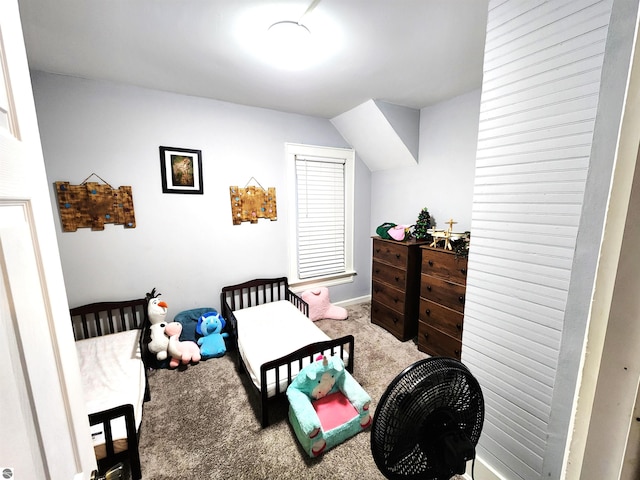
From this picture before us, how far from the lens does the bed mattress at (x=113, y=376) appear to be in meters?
1.41

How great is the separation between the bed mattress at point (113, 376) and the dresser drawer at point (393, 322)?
2253 millimetres

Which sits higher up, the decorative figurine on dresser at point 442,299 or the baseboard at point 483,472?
the decorative figurine on dresser at point 442,299

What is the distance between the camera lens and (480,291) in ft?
4.24

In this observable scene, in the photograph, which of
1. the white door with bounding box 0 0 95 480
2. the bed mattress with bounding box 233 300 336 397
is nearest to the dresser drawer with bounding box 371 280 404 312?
the bed mattress with bounding box 233 300 336 397

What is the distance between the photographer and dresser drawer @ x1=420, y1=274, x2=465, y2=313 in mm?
2145

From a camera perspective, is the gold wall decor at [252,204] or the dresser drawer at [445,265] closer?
the dresser drawer at [445,265]

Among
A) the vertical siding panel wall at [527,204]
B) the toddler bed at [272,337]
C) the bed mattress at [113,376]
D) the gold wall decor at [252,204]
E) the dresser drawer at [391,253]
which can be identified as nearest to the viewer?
the vertical siding panel wall at [527,204]

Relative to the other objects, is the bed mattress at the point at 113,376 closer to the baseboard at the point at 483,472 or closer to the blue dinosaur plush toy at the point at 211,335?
the blue dinosaur plush toy at the point at 211,335

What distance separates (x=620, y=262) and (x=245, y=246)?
288 cm

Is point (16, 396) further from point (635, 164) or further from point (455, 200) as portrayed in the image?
point (455, 200)

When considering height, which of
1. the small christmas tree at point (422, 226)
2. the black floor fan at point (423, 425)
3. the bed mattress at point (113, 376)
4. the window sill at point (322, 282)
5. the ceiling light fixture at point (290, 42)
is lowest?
the bed mattress at point (113, 376)

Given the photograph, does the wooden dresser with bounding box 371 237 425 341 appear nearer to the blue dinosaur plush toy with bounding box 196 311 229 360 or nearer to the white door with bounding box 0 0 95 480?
the blue dinosaur plush toy with bounding box 196 311 229 360

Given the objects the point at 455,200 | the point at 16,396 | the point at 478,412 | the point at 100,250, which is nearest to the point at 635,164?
the point at 478,412

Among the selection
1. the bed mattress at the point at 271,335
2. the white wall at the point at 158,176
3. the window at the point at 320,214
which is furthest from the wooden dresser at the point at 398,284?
the white wall at the point at 158,176
